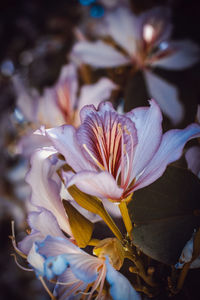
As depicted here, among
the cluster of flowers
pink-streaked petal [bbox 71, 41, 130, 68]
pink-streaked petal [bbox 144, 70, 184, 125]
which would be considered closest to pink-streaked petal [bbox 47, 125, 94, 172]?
the cluster of flowers

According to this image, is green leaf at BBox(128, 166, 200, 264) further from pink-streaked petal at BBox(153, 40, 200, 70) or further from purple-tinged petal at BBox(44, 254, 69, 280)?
pink-streaked petal at BBox(153, 40, 200, 70)

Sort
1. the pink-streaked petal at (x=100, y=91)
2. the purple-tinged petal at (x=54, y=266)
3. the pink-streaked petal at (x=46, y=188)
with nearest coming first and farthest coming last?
the purple-tinged petal at (x=54, y=266) < the pink-streaked petal at (x=46, y=188) < the pink-streaked petal at (x=100, y=91)

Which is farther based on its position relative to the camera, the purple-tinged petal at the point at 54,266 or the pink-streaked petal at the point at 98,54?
the pink-streaked petal at the point at 98,54

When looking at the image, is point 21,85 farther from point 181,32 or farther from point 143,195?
point 143,195

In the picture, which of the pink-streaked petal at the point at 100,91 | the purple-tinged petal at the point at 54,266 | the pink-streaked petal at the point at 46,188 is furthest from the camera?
the pink-streaked petal at the point at 100,91

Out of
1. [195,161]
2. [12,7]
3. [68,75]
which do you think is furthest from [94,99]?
[12,7]

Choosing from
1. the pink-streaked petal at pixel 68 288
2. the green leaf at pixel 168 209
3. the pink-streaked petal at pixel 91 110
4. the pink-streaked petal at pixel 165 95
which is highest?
the pink-streaked petal at pixel 91 110

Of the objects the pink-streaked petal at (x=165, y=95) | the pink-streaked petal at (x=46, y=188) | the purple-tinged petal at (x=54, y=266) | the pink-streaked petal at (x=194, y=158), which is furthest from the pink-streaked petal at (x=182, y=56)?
the purple-tinged petal at (x=54, y=266)

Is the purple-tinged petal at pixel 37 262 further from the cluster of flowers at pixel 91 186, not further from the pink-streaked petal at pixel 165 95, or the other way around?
the pink-streaked petal at pixel 165 95
